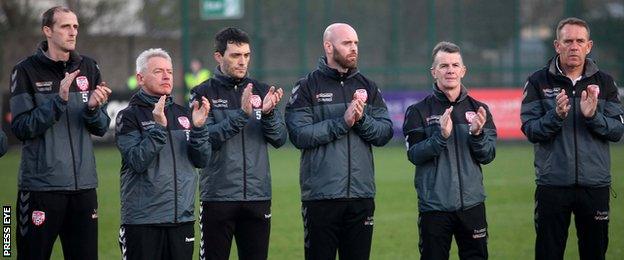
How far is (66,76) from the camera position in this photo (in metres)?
7.43

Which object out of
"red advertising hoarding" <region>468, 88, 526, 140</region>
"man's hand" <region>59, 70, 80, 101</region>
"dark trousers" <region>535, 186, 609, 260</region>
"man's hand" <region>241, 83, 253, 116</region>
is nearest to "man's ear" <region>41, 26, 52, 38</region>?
"man's hand" <region>59, 70, 80, 101</region>

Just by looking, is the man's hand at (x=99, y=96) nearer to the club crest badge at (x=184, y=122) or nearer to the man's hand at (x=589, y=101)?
the club crest badge at (x=184, y=122)

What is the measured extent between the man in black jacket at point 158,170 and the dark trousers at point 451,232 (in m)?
1.71

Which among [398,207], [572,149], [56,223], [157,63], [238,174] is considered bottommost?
[398,207]

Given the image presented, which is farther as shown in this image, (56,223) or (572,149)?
(572,149)

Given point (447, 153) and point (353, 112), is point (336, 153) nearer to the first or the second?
point (353, 112)

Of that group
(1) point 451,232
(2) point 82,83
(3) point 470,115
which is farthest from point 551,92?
(2) point 82,83

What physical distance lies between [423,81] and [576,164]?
15.6 metres

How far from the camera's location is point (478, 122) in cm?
744

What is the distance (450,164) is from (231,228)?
5.56ft

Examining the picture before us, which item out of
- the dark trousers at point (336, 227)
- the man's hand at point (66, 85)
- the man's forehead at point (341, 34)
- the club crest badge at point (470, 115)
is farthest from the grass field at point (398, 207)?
the man's hand at point (66, 85)

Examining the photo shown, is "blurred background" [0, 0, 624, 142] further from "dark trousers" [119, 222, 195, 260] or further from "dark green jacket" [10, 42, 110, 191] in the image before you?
"dark trousers" [119, 222, 195, 260]

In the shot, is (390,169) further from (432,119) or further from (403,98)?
(432,119)

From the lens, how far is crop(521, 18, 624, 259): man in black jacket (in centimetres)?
800
